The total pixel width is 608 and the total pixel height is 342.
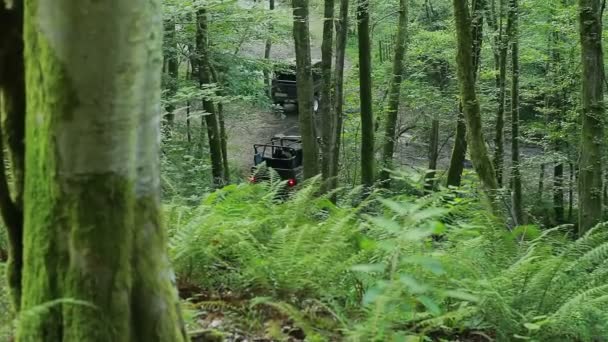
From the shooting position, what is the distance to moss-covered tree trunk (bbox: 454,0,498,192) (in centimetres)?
796

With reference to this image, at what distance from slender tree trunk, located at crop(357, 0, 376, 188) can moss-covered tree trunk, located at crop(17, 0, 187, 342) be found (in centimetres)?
1287

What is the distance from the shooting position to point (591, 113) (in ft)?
27.7

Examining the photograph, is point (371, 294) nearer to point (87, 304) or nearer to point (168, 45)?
point (87, 304)

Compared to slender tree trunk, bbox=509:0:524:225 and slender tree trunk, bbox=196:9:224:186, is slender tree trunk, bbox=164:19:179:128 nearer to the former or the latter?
slender tree trunk, bbox=196:9:224:186

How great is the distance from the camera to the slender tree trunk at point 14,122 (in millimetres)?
2564

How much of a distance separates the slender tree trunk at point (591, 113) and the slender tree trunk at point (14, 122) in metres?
7.73

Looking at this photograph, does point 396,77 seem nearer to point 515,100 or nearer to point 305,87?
point 515,100

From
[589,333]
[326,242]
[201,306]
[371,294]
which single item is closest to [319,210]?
[326,242]

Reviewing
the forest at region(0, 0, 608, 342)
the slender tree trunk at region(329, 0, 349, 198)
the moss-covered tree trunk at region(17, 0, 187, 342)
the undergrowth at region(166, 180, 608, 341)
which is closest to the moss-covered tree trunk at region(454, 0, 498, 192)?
the forest at region(0, 0, 608, 342)

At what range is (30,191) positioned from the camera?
2322mm

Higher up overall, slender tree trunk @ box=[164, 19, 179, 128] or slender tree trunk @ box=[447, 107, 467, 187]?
slender tree trunk @ box=[164, 19, 179, 128]

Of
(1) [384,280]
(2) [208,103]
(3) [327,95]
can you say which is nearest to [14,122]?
(1) [384,280]

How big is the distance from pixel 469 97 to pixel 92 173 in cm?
656

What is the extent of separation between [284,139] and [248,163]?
263cm
